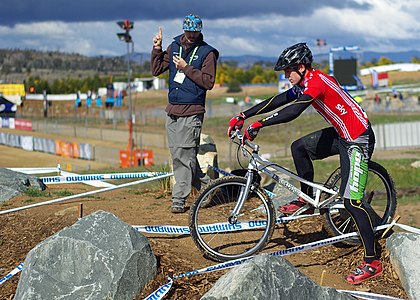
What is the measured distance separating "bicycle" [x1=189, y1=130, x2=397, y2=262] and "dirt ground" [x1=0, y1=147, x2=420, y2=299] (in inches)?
8.4

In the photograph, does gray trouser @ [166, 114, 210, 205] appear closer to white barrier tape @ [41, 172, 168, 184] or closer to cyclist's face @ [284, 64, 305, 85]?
white barrier tape @ [41, 172, 168, 184]

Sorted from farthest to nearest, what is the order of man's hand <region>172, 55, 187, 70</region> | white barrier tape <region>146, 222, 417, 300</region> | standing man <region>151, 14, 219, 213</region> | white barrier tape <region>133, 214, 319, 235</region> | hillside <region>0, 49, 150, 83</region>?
hillside <region>0, 49, 150, 83</region> → standing man <region>151, 14, 219, 213</region> → man's hand <region>172, 55, 187, 70</region> → white barrier tape <region>133, 214, 319, 235</region> → white barrier tape <region>146, 222, 417, 300</region>

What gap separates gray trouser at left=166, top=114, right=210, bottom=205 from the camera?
861cm

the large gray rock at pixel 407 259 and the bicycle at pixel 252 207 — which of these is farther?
the bicycle at pixel 252 207

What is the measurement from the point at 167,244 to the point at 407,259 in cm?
227

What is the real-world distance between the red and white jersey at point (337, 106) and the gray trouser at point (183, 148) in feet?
6.86

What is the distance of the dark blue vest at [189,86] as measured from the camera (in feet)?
27.8

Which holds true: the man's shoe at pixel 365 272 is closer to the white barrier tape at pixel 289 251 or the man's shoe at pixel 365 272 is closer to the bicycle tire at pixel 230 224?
the white barrier tape at pixel 289 251

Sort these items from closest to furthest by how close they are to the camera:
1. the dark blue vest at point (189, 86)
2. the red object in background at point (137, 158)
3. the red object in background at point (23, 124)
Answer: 1. the dark blue vest at point (189, 86)
2. the red object in background at point (137, 158)
3. the red object in background at point (23, 124)

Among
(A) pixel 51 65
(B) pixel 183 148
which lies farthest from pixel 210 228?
(A) pixel 51 65

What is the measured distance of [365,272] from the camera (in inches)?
265

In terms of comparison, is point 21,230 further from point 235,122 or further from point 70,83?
point 70,83

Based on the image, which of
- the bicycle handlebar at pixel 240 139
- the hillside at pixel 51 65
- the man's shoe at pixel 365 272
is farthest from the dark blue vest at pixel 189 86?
the hillside at pixel 51 65

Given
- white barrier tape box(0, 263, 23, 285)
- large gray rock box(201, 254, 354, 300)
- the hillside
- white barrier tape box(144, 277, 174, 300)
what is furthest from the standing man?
the hillside
